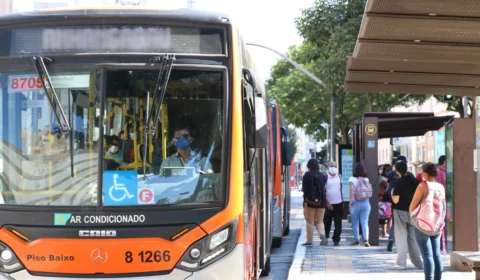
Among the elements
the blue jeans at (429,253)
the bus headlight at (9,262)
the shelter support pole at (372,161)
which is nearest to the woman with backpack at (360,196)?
the shelter support pole at (372,161)

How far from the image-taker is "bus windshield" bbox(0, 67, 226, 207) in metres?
8.00

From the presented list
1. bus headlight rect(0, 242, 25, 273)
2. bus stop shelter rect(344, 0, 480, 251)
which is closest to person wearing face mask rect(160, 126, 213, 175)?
bus headlight rect(0, 242, 25, 273)

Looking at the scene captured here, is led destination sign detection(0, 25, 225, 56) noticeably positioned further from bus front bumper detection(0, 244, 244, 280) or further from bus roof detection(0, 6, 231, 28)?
bus front bumper detection(0, 244, 244, 280)

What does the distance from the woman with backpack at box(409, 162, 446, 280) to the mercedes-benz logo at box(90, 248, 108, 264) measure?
15.0 ft

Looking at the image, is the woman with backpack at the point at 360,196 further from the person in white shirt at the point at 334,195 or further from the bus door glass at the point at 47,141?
the bus door glass at the point at 47,141

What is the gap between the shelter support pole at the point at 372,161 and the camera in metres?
18.9

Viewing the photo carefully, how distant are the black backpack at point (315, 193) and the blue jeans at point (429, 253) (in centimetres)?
735

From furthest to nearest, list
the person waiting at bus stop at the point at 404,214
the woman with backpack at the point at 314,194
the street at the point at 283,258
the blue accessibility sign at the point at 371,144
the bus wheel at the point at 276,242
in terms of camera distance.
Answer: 1. the bus wheel at the point at 276,242
2. the blue accessibility sign at the point at 371,144
3. the woman with backpack at the point at 314,194
4. the street at the point at 283,258
5. the person waiting at bus stop at the point at 404,214

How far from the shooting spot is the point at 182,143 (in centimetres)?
816

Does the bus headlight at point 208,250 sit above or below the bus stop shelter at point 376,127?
below

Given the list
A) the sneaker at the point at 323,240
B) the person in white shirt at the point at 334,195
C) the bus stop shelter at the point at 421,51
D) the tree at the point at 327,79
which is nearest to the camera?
the bus stop shelter at the point at 421,51

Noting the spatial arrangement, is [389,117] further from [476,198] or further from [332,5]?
[332,5]

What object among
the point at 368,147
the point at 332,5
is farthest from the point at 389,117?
the point at 332,5

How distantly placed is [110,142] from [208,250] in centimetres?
124
